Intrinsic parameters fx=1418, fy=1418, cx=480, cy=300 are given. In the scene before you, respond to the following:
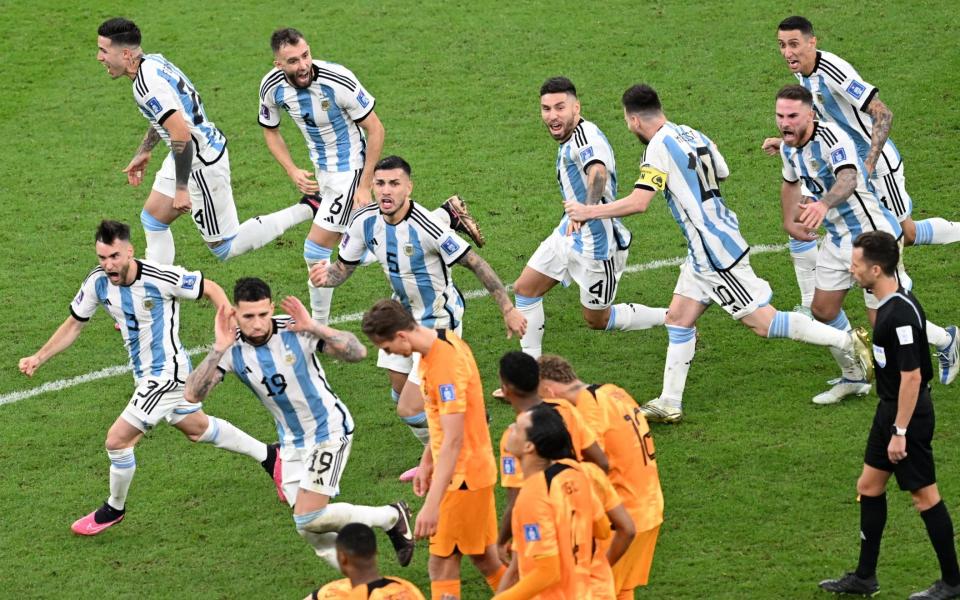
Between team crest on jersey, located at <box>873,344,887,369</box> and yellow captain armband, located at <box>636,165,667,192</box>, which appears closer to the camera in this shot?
team crest on jersey, located at <box>873,344,887,369</box>

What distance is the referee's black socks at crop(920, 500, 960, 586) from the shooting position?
7.32 metres

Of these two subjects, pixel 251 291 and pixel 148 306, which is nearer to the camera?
pixel 251 291

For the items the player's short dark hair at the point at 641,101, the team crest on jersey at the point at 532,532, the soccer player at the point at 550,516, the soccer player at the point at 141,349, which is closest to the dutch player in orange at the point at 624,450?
the soccer player at the point at 550,516

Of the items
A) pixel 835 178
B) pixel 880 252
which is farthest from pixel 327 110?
pixel 880 252

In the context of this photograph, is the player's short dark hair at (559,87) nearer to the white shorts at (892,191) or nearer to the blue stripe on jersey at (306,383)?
the white shorts at (892,191)

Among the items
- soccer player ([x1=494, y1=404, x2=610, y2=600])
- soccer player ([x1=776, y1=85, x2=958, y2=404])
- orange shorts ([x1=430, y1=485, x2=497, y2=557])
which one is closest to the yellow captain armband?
soccer player ([x1=776, y1=85, x2=958, y2=404])

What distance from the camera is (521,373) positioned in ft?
22.2

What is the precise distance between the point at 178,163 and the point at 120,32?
3.48 ft

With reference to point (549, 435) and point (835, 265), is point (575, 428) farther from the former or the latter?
point (835, 265)

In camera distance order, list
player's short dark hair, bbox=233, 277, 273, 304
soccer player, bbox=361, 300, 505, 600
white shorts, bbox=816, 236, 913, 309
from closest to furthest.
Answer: soccer player, bbox=361, 300, 505, 600
player's short dark hair, bbox=233, 277, 273, 304
white shorts, bbox=816, 236, 913, 309

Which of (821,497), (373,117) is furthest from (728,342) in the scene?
(373,117)

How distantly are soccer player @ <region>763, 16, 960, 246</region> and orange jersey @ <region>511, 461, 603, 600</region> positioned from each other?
4.49m

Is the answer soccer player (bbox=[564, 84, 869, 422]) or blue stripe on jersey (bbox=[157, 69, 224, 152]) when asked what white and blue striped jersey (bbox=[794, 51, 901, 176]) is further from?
blue stripe on jersey (bbox=[157, 69, 224, 152])

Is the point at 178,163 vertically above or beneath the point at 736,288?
above
